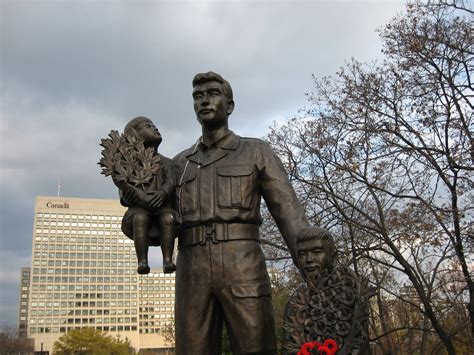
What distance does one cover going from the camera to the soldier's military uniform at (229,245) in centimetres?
361

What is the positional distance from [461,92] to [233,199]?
1290 centimetres

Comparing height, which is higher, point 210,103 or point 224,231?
point 210,103

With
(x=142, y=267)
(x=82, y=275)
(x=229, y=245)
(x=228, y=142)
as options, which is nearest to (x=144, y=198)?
(x=142, y=267)

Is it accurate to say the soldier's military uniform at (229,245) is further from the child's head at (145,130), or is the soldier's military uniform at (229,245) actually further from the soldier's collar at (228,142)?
the child's head at (145,130)

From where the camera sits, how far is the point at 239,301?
141 inches

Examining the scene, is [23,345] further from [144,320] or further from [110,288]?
[144,320]

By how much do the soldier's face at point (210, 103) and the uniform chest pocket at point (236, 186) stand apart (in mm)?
413

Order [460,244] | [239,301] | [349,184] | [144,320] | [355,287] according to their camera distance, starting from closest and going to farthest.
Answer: [355,287], [239,301], [460,244], [349,184], [144,320]

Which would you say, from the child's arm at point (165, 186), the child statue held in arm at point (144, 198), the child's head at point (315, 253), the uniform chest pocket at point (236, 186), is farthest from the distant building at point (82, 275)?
the child's head at point (315, 253)

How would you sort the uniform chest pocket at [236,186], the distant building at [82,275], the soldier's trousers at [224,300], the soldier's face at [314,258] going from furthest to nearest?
1. the distant building at [82,275]
2. the uniform chest pocket at [236,186]
3. the soldier's trousers at [224,300]
4. the soldier's face at [314,258]

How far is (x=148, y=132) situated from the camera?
4.08 meters

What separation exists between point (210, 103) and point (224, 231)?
1.04 m

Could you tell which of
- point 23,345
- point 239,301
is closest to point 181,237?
point 239,301

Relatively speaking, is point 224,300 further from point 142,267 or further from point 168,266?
point 142,267
